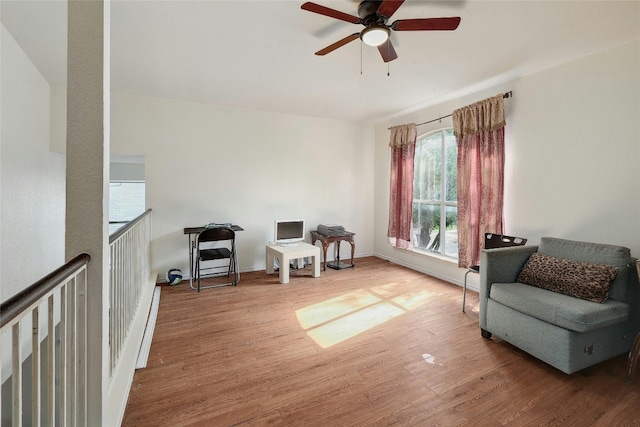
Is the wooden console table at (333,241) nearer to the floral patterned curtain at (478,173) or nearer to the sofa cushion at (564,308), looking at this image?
the floral patterned curtain at (478,173)

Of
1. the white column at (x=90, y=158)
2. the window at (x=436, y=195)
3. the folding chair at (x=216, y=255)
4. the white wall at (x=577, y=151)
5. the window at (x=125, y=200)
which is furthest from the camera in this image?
the window at (x=125, y=200)

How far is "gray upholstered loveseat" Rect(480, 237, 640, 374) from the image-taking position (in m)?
2.06

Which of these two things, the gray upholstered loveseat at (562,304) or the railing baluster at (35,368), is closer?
the railing baluster at (35,368)

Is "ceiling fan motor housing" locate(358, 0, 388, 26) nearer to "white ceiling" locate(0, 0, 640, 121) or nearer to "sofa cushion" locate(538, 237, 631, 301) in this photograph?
"white ceiling" locate(0, 0, 640, 121)

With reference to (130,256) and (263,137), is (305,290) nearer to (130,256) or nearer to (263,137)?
(130,256)

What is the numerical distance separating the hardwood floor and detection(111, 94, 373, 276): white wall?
1.45 meters

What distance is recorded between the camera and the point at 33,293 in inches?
36.6

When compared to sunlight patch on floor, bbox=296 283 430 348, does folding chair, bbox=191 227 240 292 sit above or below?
above

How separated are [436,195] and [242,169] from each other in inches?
115

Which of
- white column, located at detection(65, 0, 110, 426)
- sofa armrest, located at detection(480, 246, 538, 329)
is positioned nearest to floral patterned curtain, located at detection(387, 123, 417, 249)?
sofa armrest, located at detection(480, 246, 538, 329)

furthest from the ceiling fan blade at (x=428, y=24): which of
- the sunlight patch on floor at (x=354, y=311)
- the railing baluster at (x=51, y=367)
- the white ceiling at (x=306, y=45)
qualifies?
the sunlight patch on floor at (x=354, y=311)

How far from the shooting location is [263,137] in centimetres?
471

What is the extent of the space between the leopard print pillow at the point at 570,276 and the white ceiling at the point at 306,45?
71.6 inches

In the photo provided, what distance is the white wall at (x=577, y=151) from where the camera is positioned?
8.28 ft
